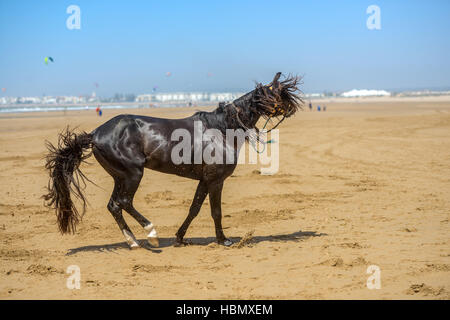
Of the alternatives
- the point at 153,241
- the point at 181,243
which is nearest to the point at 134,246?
the point at 153,241

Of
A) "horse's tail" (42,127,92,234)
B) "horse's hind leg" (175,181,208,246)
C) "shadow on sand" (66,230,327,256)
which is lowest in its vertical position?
"shadow on sand" (66,230,327,256)

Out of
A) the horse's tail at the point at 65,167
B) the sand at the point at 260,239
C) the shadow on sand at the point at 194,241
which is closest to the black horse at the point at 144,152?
the horse's tail at the point at 65,167

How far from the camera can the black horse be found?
274 inches

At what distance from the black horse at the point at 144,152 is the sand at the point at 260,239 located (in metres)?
0.61

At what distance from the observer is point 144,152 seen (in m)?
7.08

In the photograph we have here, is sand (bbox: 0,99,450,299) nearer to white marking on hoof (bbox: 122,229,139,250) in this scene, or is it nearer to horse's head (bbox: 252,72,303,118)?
white marking on hoof (bbox: 122,229,139,250)

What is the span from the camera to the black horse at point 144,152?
22.8ft

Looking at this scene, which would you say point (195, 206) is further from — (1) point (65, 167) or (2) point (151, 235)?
(1) point (65, 167)

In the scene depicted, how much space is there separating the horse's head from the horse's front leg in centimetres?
130

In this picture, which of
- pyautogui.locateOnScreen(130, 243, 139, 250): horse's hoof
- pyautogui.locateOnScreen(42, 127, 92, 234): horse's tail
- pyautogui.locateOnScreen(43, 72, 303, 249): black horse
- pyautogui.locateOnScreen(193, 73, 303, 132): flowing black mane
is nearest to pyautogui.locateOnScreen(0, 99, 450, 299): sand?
pyautogui.locateOnScreen(130, 243, 139, 250): horse's hoof

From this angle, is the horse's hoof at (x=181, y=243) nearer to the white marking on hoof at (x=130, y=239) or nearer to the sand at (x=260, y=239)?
the sand at (x=260, y=239)

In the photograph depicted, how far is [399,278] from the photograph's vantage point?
5559 mm
